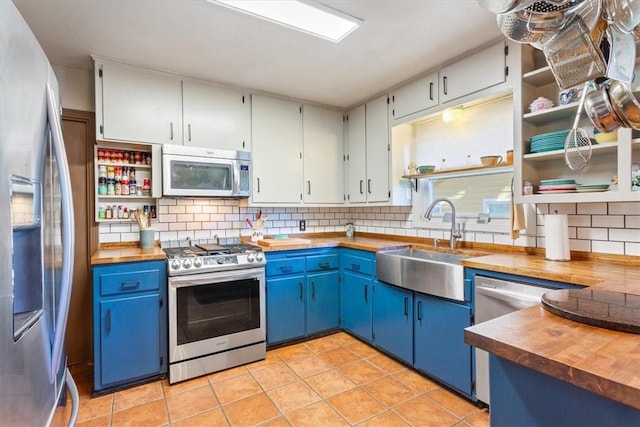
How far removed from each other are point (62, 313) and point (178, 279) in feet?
4.72

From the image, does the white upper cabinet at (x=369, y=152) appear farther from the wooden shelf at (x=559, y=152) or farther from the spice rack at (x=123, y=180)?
the spice rack at (x=123, y=180)

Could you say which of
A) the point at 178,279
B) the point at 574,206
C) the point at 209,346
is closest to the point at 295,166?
the point at 178,279

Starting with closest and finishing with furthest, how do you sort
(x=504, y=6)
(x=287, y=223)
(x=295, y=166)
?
(x=504, y=6) → (x=295, y=166) → (x=287, y=223)

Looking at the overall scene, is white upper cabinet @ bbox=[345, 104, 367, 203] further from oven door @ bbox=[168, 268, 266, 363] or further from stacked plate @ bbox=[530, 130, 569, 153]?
stacked plate @ bbox=[530, 130, 569, 153]

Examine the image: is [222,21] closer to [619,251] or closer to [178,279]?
[178,279]

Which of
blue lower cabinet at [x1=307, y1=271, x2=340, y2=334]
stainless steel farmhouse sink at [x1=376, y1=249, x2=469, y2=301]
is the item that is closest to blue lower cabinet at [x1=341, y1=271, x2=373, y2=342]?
blue lower cabinet at [x1=307, y1=271, x2=340, y2=334]

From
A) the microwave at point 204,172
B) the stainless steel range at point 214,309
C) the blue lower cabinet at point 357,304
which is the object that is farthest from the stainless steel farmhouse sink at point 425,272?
the microwave at point 204,172

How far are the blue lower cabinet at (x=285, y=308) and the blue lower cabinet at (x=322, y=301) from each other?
0.08 metres

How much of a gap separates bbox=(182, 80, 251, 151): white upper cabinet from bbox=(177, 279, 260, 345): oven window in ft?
4.11

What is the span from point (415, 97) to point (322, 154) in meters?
1.15

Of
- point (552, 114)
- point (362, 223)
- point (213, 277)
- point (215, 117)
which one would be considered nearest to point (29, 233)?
point (213, 277)

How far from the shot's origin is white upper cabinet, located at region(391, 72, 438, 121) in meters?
2.75

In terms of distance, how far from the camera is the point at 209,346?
2.56 meters

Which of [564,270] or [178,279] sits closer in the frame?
[564,270]
